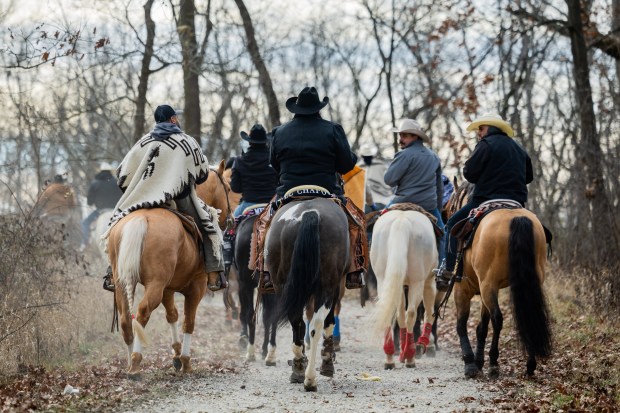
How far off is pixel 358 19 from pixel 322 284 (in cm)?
2337

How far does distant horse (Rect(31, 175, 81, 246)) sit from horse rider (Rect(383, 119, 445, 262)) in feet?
15.6

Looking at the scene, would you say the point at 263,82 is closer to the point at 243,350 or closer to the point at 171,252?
the point at 243,350

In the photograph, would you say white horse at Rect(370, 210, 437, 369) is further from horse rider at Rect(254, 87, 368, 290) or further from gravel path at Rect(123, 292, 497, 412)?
horse rider at Rect(254, 87, 368, 290)

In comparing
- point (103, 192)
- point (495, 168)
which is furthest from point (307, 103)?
point (103, 192)

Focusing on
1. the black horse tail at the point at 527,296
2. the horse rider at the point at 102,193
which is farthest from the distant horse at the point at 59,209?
the black horse tail at the point at 527,296

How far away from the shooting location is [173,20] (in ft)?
61.0

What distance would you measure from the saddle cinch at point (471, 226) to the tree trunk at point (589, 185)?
4.38 metres

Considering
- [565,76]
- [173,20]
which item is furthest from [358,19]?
[173,20]

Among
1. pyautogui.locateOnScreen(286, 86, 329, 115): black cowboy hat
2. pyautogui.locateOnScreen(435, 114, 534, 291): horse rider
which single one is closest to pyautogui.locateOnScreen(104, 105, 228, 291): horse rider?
pyautogui.locateOnScreen(286, 86, 329, 115): black cowboy hat

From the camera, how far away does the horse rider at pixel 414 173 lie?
40.7 ft

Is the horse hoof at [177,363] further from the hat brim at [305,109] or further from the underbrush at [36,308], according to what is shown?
the hat brim at [305,109]

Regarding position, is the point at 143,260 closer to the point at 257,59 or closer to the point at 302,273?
the point at 302,273

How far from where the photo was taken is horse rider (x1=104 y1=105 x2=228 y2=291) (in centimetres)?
1017

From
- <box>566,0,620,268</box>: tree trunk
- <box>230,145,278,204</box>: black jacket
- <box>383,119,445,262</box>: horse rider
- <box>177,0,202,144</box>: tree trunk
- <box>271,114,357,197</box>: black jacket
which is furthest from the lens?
<box>177,0,202,144</box>: tree trunk
